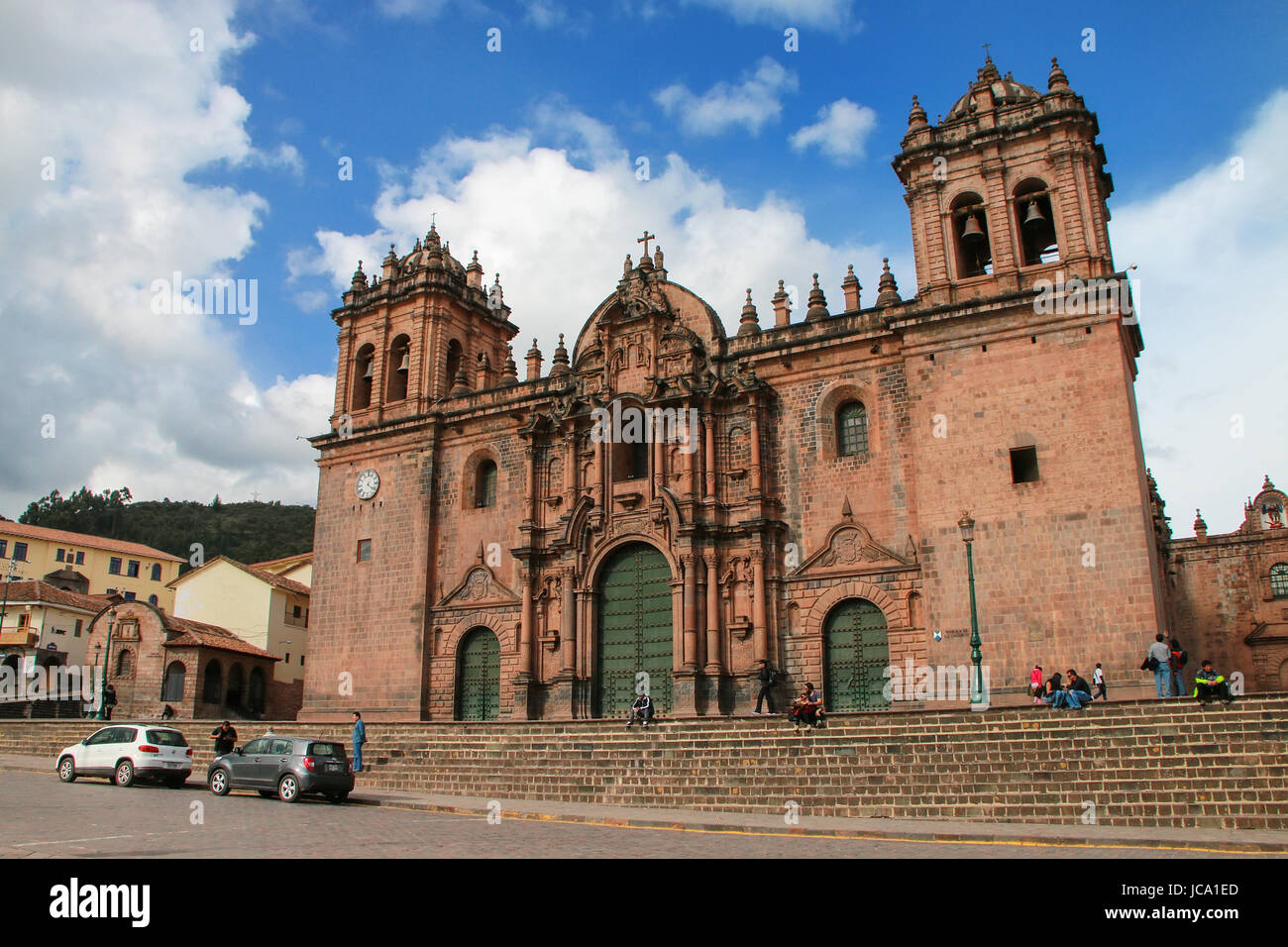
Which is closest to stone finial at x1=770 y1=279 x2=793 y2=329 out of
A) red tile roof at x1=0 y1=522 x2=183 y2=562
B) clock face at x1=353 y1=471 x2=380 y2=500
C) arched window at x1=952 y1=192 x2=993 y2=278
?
arched window at x1=952 y1=192 x2=993 y2=278

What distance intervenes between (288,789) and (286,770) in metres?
0.32

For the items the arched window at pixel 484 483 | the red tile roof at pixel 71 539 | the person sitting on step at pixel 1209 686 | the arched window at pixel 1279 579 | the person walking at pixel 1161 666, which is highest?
the red tile roof at pixel 71 539

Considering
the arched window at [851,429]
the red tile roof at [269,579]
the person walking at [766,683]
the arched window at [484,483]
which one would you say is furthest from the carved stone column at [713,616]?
the red tile roof at [269,579]

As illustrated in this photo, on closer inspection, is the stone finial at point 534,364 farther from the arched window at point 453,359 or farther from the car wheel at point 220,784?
the car wheel at point 220,784

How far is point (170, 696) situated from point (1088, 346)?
3131 centimetres

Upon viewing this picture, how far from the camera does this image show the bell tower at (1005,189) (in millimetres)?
23891

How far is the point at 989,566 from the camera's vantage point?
21984mm

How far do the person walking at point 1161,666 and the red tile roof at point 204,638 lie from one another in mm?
29802

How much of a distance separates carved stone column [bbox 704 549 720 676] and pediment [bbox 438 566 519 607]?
6235mm

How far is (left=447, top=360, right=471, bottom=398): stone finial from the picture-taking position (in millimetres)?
31906

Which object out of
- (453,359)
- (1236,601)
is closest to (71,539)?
(453,359)

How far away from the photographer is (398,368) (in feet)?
110

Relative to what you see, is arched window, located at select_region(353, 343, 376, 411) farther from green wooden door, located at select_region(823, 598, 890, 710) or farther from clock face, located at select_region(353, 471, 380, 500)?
green wooden door, located at select_region(823, 598, 890, 710)
